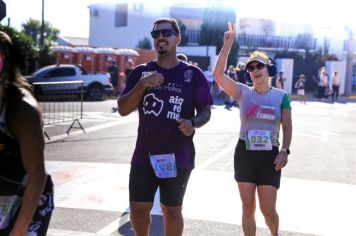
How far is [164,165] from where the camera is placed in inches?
155

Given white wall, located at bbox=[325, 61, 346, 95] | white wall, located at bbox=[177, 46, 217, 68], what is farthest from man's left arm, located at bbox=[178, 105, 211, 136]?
white wall, located at bbox=[325, 61, 346, 95]

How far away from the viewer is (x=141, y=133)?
4086mm

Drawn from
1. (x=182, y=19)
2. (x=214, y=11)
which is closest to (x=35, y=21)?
(x=182, y=19)

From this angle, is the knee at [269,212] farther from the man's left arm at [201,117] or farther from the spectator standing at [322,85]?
the spectator standing at [322,85]

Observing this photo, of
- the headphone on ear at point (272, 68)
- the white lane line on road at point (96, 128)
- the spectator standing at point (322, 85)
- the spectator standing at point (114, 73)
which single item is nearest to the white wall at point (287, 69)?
the spectator standing at point (322, 85)

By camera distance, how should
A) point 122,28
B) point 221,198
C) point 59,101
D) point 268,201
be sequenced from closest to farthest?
point 268,201 < point 221,198 < point 59,101 < point 122,28

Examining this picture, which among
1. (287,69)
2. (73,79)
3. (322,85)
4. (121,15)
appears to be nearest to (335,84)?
(322,85)

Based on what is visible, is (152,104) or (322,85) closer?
(152,104)

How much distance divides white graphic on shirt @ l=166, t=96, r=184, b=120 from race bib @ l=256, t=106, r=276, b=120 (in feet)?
3.15

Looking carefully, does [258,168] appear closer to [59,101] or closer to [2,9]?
[2,9]

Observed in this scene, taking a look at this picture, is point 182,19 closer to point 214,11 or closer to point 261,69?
point 214,11

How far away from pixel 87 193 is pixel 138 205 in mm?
3309

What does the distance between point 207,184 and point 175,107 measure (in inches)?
158

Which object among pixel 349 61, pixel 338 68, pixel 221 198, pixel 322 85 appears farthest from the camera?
pixel 338 68
